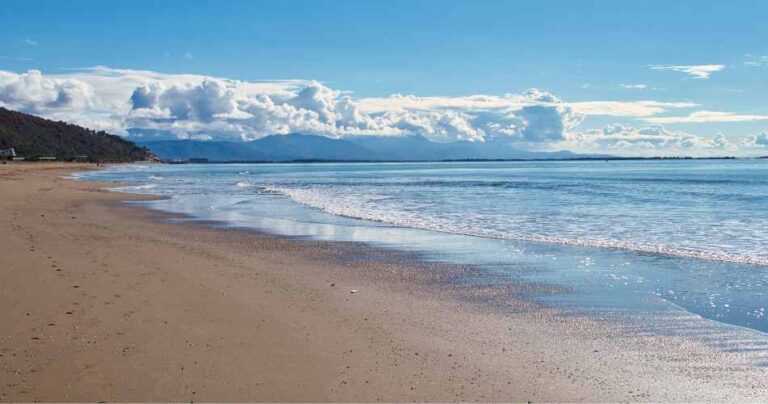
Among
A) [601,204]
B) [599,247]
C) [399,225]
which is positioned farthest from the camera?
[601,204]

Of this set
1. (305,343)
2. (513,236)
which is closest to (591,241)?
(513,236)

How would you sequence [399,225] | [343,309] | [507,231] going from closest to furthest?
[343,309] < [507,231] < [399,225]

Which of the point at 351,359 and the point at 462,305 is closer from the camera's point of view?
the point at 351,359

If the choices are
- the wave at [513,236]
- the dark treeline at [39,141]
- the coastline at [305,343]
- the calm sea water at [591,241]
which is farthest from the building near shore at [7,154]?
the coastline at [305,343]

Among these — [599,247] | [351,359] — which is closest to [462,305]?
[351,359]

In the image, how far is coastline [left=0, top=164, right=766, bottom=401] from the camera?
→ 6.39 metres

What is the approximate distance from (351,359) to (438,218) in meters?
18.1

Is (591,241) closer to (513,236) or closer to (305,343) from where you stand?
(513,236)

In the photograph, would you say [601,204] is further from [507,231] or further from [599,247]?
[599,247]

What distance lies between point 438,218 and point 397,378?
1859 cm

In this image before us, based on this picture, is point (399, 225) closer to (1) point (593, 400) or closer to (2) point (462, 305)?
(2) point (462, 305)

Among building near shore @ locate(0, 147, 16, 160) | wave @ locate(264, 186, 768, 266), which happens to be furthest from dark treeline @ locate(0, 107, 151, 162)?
wave @ locate(264, 186, 768, 266)

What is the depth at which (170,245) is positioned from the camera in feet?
55.4

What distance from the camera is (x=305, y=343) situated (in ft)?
26.0
